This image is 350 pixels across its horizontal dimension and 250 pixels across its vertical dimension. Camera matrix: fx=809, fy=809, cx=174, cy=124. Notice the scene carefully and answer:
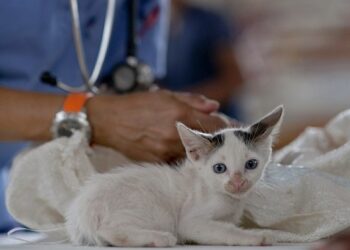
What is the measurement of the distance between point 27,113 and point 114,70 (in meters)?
0.20

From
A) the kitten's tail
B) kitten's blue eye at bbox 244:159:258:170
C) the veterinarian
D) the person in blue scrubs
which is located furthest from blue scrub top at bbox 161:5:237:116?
kitten's blue eye at bbox 244:159:258:170

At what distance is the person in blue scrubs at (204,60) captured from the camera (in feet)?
7.97

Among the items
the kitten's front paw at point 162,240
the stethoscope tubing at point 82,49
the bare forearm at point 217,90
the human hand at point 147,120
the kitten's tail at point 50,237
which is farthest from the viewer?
the bare forearm at point 217,90

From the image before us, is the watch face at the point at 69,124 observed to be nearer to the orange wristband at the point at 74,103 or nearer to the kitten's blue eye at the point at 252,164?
the orange wristband at the point at 74,103

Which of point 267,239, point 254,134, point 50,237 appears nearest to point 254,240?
point 267,239

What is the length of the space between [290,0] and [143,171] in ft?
7.49

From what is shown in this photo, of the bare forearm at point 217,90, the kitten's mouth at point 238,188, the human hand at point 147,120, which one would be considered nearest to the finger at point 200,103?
the human hand at point 147,120

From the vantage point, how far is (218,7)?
276 centimetres

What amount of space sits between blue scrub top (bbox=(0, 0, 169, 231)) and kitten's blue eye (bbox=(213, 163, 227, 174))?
0.52m

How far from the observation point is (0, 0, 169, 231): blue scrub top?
50.1 inches

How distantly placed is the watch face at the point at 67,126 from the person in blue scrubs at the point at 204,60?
1.32m

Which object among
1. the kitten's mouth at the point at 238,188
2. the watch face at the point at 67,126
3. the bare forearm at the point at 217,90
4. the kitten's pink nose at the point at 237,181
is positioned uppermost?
the kitten's pink nose at the point at 237,181

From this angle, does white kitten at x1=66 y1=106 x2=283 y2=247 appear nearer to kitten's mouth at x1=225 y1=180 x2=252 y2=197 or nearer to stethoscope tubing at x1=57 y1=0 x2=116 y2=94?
kitten's mouth at x1=225 y1=180 x2=252 y2=197

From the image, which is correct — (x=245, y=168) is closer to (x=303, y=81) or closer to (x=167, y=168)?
(x=167, y=168)
